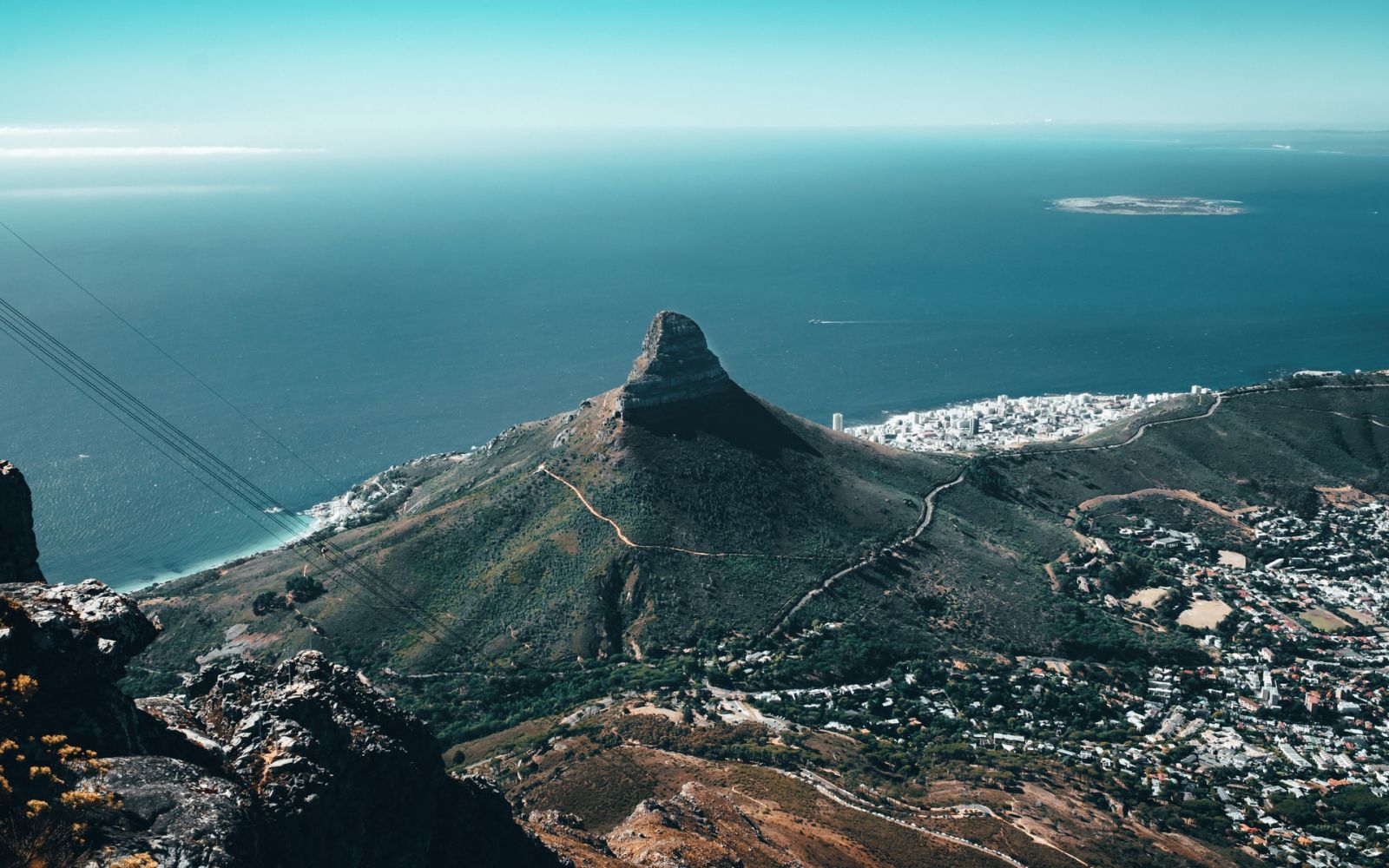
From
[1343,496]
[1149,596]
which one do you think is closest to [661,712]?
[1149,596]

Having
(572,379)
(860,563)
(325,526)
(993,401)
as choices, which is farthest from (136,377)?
(993,401)

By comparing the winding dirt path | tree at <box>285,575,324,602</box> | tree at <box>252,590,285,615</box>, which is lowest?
tree at <box>252,590,285,615</box>

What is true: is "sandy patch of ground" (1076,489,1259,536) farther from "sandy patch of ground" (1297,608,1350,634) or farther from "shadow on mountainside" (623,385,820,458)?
"shadow on mountainside" (623,385,820,458)

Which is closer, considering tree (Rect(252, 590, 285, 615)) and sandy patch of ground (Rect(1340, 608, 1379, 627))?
tree (Rect(252, 590, 285, 615))

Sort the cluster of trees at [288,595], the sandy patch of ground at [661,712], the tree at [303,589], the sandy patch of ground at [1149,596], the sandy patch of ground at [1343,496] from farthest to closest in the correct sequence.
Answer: the sandy patch of ground at [1343,496] < the sandy patch of ground at [1149,596] < the tree at [303,589] < the cluster of trees at [288,595] < the sandy patch of ground at [661,712]

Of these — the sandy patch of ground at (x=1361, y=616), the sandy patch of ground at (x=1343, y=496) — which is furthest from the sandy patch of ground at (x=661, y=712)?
the sandy patch of ground at (x=1343, y=496)

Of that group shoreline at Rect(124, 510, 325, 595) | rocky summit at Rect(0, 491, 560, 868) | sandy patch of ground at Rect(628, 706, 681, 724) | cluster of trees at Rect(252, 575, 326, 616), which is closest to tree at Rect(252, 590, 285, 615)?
cluster of trees at Rect(252, 575, 326, 616)

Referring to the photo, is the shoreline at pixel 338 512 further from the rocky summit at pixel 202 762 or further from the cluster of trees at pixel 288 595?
the rocky summit at pixel 202 762

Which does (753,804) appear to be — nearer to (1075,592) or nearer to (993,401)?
(1075,592)
